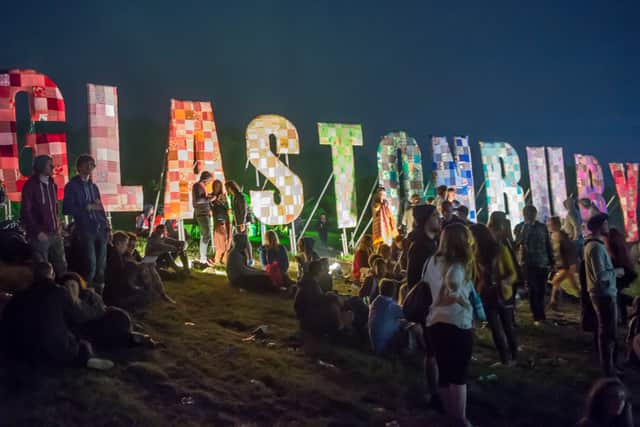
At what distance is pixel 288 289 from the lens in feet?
34.0

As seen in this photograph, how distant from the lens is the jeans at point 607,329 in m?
5.96

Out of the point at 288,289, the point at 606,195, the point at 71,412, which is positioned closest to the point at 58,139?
the point at 288,289

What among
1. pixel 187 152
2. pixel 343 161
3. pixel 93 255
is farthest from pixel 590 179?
pixel 93 255

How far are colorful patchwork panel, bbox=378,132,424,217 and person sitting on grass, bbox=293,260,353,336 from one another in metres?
8.92

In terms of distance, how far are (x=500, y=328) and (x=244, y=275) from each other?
5.17 metres

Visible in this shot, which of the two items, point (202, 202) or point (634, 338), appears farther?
point (202, 202)

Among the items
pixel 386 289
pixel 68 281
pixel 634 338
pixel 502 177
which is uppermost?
pixel 502 177

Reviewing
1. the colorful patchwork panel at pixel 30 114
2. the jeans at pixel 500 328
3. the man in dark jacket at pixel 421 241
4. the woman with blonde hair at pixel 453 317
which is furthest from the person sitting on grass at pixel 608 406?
the colorful patchwork panel at pixel 30 114

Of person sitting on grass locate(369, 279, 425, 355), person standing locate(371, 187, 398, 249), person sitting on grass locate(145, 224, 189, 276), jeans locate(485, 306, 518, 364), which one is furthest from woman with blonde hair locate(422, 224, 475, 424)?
person standing locate(371, 187, 398, 249)

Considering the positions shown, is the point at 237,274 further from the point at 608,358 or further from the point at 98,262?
the point at 608,358

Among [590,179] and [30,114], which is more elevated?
[30,114]

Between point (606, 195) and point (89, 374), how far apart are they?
4945cm

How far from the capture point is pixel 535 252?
8.95 meters

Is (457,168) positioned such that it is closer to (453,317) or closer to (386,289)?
(386,289)
